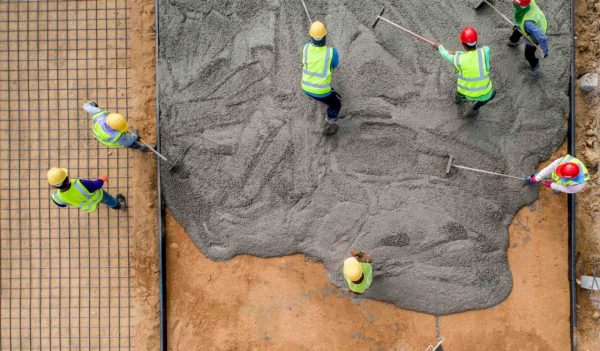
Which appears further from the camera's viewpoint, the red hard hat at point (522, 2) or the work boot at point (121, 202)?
the work boot at point (121, 202)

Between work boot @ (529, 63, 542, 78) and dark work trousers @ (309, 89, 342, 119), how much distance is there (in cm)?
254

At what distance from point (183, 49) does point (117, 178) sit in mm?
1997

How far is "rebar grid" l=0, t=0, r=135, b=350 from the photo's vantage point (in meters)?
5.98

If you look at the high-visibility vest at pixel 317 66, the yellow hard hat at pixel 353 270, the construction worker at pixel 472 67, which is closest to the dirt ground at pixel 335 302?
the yellow hard hat at pixel 353 270

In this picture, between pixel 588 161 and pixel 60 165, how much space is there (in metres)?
7.20

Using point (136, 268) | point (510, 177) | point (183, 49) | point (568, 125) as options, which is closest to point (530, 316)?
point (510, 177)

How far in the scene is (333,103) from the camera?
212 inches

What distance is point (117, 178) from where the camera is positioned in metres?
6.04

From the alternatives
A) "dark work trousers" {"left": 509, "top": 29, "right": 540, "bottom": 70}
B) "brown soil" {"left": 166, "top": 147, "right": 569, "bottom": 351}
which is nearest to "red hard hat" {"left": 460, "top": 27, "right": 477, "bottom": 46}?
"dark work trousers" {"left": 509, "top": 29, "right": 540, "bottom": 70}

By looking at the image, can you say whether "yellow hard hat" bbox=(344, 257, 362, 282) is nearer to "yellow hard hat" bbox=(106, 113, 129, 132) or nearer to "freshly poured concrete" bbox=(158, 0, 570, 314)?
"freshly poured concrete" bbox=(158, 0, 570, 314)

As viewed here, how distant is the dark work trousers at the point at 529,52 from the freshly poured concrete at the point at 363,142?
7.0 inches

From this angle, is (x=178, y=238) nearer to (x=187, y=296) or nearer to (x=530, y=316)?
(x=187, y=296)

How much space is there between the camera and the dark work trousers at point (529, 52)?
5.45 m

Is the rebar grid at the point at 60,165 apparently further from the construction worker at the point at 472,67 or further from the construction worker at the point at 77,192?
the construction worker at the point at 472,67
